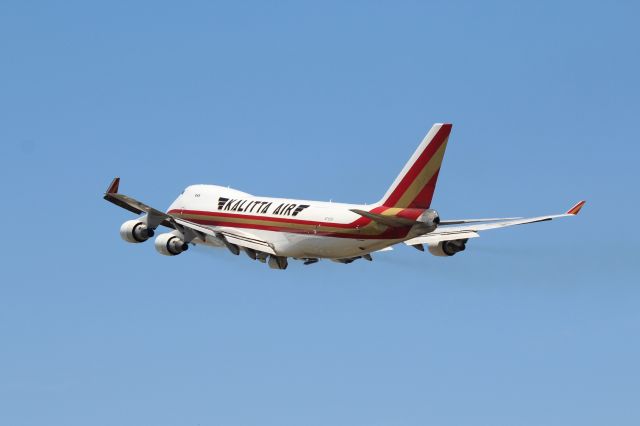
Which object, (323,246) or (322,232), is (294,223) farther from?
(323,246)

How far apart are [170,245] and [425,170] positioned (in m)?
16.9

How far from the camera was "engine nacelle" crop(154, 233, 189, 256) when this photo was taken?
105500 mm

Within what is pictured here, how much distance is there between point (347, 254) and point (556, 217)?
1240 cm

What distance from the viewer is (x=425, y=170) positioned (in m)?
99.2

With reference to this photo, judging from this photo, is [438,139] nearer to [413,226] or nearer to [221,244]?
[413,226]

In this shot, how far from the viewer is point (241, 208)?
4289 inches

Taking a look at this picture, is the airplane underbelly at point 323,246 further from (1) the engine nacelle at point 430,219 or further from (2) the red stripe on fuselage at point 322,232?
(1) the engine nacelle at point 430,219

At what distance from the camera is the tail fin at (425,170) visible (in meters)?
99.2

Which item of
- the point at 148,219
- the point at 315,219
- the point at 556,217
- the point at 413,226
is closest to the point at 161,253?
the point at 148,219

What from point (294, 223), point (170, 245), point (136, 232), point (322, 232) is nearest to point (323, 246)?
point (322, 232)

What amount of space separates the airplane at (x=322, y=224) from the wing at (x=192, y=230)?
5 cm

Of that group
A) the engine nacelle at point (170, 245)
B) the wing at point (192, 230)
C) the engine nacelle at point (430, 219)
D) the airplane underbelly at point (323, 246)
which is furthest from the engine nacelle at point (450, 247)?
the engine nacelle at point (170, 245)

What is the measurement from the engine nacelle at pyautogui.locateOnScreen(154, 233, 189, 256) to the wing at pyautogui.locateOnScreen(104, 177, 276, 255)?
51cm

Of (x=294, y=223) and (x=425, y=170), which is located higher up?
(x=425, y=170)
